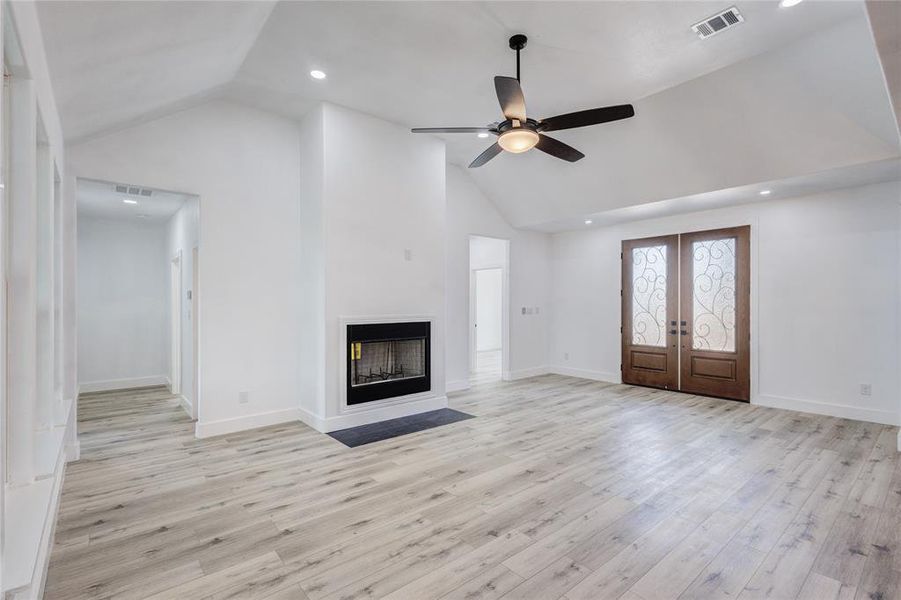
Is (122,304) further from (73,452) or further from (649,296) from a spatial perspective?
(649,296)

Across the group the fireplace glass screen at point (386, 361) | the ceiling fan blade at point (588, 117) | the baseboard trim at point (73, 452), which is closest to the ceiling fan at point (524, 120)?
the ceiling fan blade at point (588, 117)

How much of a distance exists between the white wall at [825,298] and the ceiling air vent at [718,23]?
3199 mm

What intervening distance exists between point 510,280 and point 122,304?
6.26 m

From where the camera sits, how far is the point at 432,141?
5.27m

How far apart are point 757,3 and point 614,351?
511cm

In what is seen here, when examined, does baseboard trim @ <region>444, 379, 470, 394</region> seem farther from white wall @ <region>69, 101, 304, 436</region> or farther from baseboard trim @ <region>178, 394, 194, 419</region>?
baseboard trim @ <region>178, 394, 194, 419</region>

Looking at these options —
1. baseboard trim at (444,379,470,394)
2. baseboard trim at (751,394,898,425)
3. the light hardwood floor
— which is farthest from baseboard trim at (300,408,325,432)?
baseboard trim at (751,394,898,425)

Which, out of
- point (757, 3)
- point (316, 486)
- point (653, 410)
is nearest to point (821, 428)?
point (653, 410)

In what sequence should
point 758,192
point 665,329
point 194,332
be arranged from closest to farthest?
point 194,332
point 758,192
point 665,329

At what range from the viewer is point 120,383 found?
6.66 m

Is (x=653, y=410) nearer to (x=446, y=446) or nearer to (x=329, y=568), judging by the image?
(x=446, y=446)

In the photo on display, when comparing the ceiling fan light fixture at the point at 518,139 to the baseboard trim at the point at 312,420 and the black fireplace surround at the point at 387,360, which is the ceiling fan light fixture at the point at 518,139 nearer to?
the black fireplace surround at the point at 387,360

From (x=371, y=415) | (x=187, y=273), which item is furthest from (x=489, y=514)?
(x=187, y=273)

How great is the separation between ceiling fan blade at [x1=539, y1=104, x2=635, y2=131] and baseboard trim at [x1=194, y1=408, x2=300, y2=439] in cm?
388
